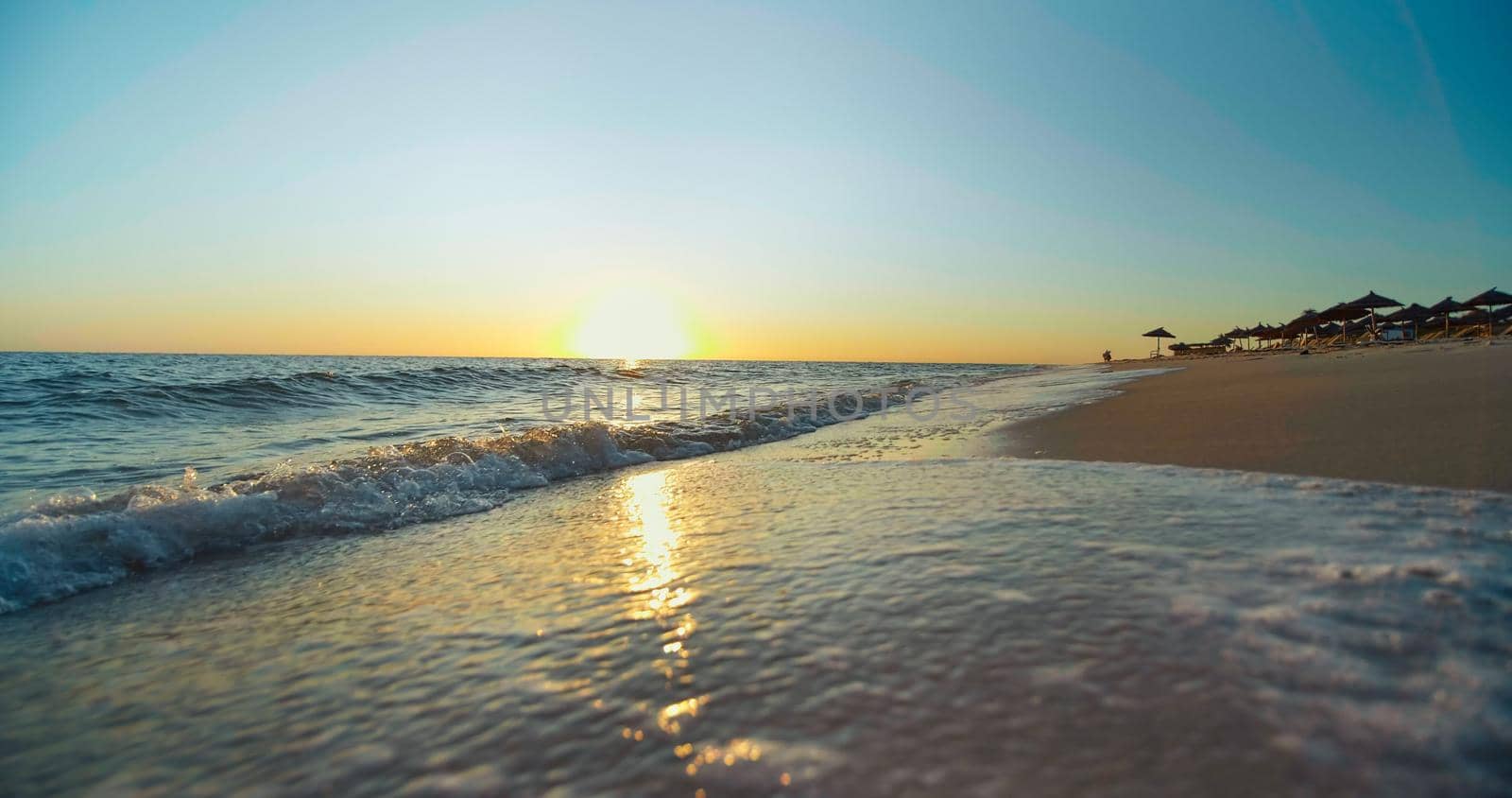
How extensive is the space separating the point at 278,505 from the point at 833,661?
5.43 metres

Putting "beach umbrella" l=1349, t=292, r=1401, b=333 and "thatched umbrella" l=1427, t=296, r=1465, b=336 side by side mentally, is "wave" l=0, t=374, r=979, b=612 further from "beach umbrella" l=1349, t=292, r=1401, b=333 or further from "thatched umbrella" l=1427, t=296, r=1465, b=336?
"thatched umbrella" l=1427, t=296, r=1465, b=336

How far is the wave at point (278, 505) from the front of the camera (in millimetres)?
4457

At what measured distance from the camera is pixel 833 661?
239cm

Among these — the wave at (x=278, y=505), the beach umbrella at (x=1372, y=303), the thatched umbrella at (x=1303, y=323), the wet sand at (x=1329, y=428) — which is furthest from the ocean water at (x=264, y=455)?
the thatched umbrella at (x=1303, y=323)

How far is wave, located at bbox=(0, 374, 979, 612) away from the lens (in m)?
4.46

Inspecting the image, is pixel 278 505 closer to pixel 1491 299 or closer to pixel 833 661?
pixel 833 661

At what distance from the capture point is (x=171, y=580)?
4.36m

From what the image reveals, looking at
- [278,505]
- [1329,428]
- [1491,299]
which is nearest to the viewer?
[278,505]

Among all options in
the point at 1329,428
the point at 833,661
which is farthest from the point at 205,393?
the point at 1329,428

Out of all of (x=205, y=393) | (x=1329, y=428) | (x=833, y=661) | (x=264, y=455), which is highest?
(x=205, y=393)

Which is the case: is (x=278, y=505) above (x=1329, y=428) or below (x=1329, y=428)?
below

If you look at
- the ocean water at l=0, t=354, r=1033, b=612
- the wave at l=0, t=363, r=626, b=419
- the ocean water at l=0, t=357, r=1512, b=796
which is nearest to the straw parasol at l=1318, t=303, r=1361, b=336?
the ocean water at l=0, t=354, r=1033, b=612

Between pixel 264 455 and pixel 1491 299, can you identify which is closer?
pixel 264 455

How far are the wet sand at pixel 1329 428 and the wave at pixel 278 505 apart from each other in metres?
5.64
